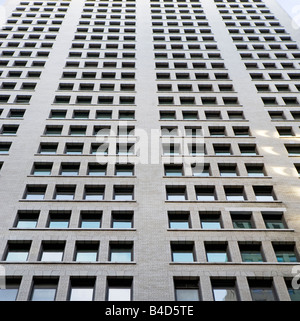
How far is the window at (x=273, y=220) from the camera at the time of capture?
24406 mm

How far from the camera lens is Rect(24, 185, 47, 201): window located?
86.4 feet

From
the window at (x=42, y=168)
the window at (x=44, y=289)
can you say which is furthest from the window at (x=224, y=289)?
the window at (x=42, y=168)

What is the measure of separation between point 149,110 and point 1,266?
1871 cm

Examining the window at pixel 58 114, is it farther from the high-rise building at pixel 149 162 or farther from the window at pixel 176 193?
the window at pixel 176 193

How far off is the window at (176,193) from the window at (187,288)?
6817 millimetres

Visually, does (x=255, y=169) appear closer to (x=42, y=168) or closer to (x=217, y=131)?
(x=217, y=131)

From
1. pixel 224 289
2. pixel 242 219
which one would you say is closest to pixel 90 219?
pixel 224 289

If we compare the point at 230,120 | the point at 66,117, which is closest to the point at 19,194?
the point at 66,117

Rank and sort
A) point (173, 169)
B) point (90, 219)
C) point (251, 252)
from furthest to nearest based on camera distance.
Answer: point (173, 169), point (90, 219), point (251, 252)

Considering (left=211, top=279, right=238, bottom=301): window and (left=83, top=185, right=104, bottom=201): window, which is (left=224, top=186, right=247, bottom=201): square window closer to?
(left=211, top=279, right=238, bottom=301): window

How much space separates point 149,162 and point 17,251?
11.0m

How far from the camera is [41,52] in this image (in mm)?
44719

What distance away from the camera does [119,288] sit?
68.1ft
